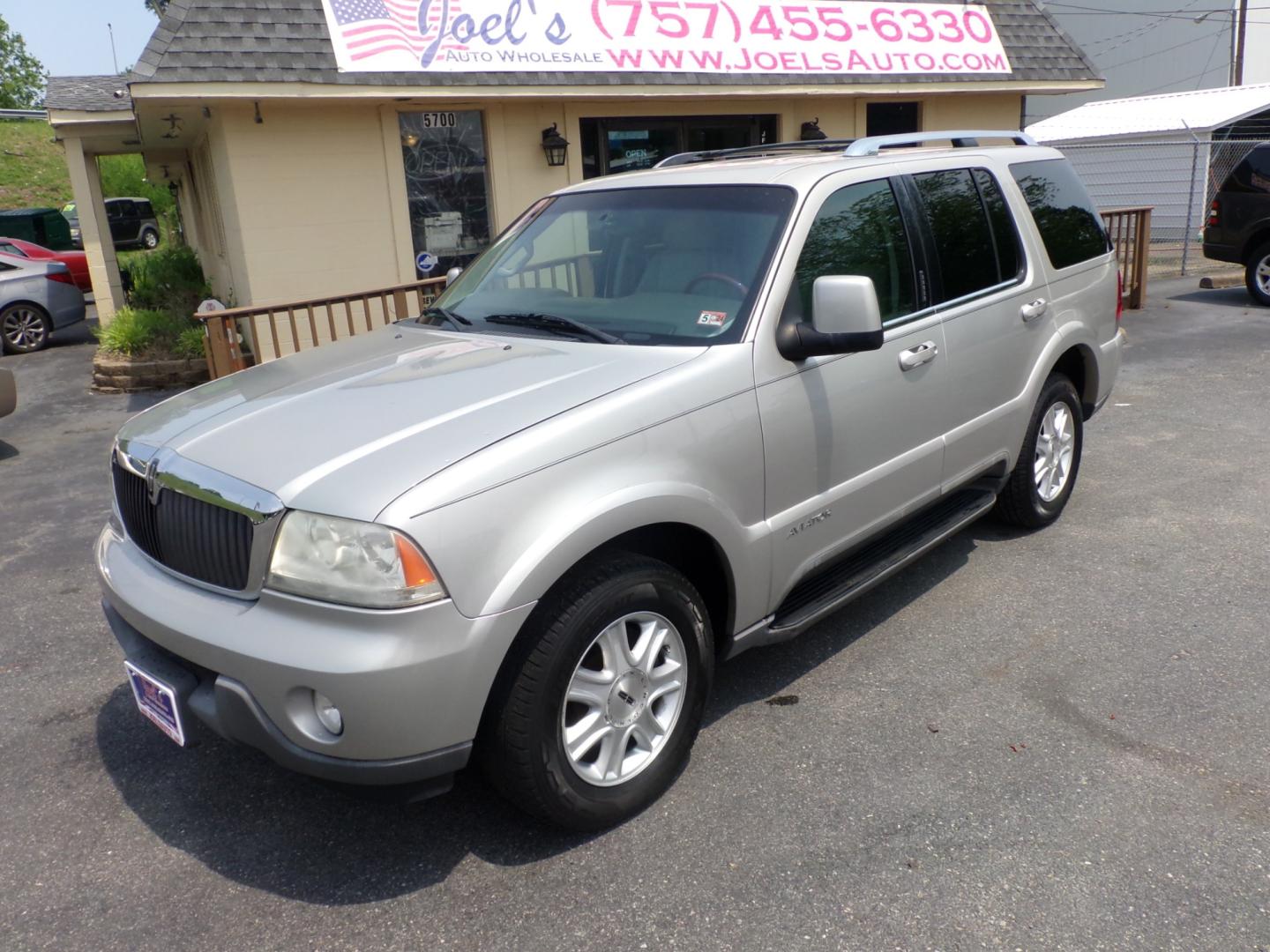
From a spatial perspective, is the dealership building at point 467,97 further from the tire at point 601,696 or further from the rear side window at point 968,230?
the tire at point 601,696

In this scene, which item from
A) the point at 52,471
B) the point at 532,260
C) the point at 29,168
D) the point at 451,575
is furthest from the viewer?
the point at 29,168

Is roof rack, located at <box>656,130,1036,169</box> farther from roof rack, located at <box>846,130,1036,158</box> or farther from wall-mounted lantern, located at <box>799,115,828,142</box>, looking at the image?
wall-mounted lantern, located at <box>799,115,828,142</box>

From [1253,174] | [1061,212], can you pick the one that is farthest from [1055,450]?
[1253,174]

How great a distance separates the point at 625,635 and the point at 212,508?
1.21 metres

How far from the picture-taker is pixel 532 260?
4340mm

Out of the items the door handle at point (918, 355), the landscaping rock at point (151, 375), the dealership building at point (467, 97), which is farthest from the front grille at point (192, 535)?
the landscaping rock at point (151, 375)

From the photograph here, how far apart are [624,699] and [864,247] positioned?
1.98 m

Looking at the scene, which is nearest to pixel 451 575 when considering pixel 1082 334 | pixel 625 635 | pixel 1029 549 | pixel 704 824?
pixel 625 635

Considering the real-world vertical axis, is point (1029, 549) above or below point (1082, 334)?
below

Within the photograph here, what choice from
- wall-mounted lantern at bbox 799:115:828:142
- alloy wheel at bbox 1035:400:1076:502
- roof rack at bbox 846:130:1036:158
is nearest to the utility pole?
wall-mounted lantern at bbox 799:115:828:142

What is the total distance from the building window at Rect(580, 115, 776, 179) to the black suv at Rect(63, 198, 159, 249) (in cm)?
2519

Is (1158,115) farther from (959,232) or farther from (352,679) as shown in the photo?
(352,679)

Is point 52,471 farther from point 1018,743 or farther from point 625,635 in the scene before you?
point 1018,743

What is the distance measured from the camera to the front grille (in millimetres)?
2791
